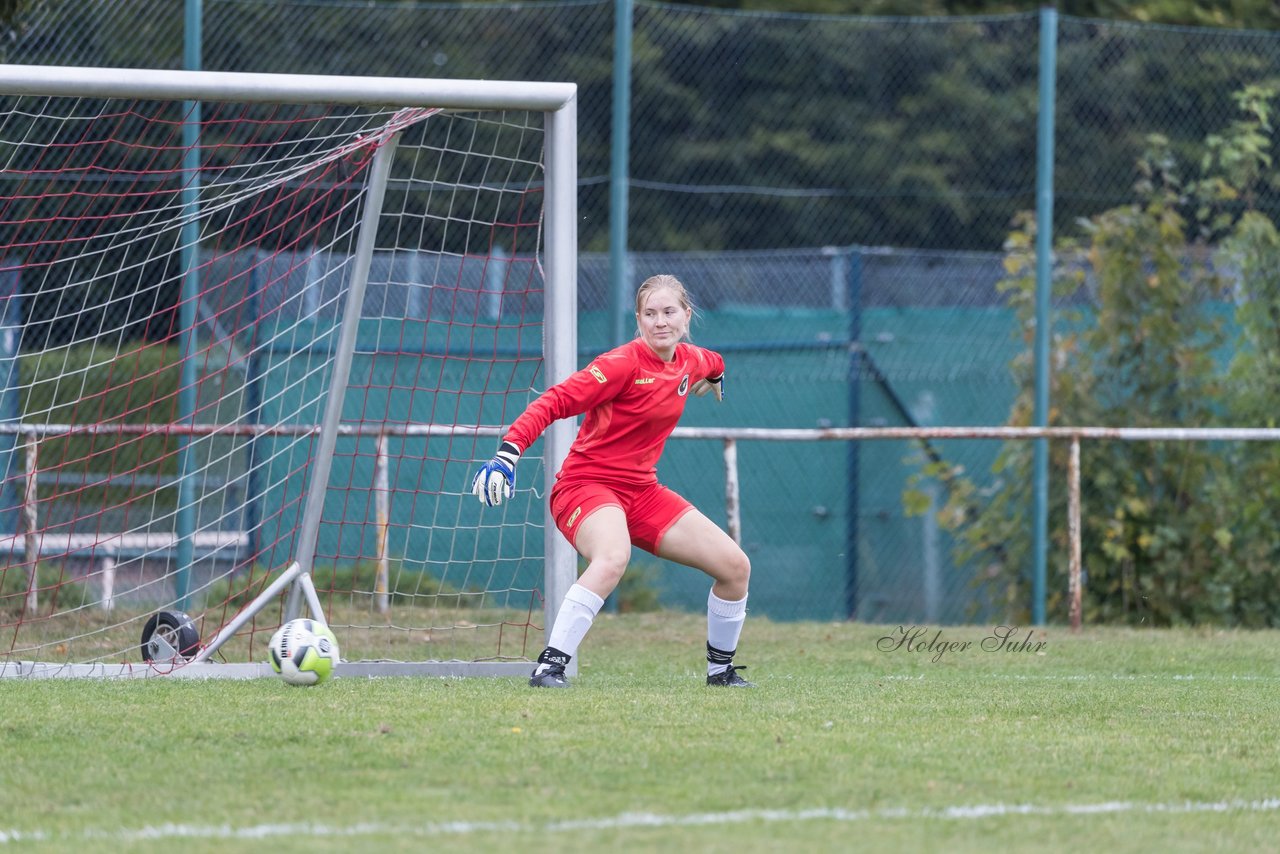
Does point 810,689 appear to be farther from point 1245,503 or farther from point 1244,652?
point 1245,503

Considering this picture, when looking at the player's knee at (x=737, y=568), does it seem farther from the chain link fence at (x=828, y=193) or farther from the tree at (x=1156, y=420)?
the chain link fence at (x=828, y=193)

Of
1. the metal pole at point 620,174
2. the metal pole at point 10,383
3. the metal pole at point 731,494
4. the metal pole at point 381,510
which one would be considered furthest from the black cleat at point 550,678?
the metal pole at point 620,174

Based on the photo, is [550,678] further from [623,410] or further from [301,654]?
[623,410]

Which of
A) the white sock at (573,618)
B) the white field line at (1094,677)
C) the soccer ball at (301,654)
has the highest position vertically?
the white sock at (573,618)

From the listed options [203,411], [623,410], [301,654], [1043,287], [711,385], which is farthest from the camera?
[1043,287]

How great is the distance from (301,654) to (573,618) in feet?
3.25

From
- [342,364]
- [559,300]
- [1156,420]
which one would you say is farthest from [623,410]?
[1156,420]

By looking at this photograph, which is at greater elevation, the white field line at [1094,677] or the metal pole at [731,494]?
the metal pole at [731,494]

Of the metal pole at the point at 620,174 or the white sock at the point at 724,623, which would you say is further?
the metal pole at the point at 620,174

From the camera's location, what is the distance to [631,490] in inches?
252

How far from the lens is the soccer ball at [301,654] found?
19.7ft

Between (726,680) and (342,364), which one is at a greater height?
(342,364)

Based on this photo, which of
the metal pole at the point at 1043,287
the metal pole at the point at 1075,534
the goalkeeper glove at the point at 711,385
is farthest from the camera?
the metal pole at the point at 1043,287
